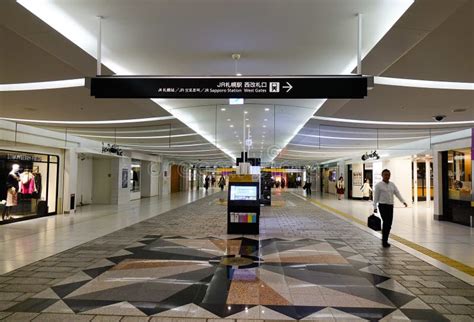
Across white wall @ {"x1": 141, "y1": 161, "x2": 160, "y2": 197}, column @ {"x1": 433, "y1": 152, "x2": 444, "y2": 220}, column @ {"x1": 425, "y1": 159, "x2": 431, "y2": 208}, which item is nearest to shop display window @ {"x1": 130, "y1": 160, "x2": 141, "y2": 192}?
white wall @ {"x1": 141, "y1": 161, "x2": 160, "y2": 197}

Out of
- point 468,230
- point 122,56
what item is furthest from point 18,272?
point 468,230

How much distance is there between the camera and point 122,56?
15.9ft

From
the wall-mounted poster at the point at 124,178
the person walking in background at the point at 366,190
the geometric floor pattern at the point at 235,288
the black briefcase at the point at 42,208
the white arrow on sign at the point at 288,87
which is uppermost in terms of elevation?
the white arrow on sign at the point at 288,87

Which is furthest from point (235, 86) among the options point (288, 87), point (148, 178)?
point (148, 178)

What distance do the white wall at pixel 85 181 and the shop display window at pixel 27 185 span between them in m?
4.01

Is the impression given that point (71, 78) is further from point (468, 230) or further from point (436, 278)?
point (468, 230)

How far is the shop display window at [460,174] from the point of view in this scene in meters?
10.5

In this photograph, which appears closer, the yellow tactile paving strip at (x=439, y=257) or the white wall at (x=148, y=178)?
the yellow tactile paving strip at (x=439, y=257)

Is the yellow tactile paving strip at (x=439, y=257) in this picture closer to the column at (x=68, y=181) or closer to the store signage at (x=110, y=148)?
the column at (x=68, y=181)

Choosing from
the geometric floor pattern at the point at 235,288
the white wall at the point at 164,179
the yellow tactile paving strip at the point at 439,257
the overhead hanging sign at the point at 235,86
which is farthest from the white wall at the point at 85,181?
the yellow tactile paving strip at the point at 439,257

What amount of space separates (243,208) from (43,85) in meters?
5.03

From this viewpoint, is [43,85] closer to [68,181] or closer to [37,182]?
[37,182]

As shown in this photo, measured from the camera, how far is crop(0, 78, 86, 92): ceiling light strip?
5.35 m

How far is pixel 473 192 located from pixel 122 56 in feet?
34.8
